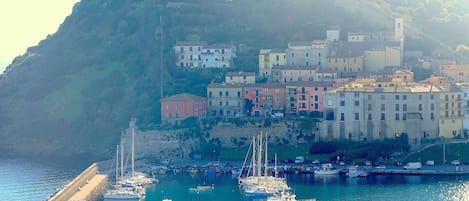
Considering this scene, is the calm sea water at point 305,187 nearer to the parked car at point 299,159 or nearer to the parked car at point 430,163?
the parked car at point 430,163

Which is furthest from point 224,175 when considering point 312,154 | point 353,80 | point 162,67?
point 162,67

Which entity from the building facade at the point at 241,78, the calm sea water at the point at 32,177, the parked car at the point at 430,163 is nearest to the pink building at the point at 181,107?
the building facade at the point at 241,78

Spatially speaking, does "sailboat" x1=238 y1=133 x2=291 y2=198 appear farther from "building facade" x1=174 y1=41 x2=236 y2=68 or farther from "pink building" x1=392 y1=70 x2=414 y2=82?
"building facade" x1=174 y1=41 x2=236 y2=68

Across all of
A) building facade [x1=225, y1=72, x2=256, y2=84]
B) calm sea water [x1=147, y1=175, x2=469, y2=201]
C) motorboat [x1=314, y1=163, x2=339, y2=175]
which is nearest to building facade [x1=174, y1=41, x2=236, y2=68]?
building facade [x1=225, y1=72, x2=256, y2=84]

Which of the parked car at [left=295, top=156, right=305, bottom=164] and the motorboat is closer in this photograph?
the motorboat

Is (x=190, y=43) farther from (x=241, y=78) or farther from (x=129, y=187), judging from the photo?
(x=129, y=187)

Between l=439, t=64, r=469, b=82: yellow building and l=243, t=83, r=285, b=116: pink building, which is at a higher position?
l=439, t=64, r=469, b=82: yellow building

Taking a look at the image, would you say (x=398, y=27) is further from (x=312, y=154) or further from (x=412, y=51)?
(x=312, y=154)
